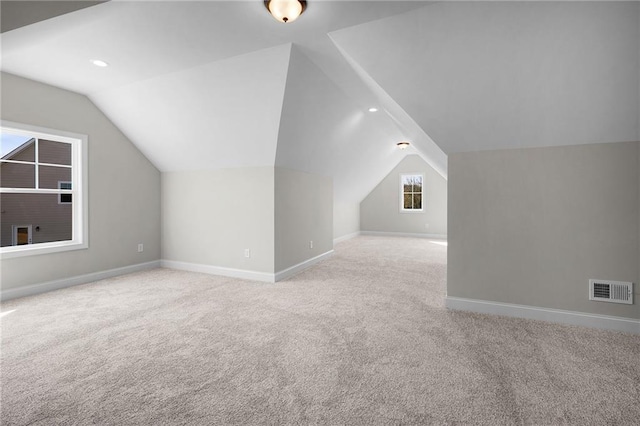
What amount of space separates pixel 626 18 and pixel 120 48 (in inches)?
154

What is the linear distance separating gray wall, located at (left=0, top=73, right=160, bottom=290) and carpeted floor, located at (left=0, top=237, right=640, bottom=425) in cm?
45

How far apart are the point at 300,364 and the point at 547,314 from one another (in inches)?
93.2

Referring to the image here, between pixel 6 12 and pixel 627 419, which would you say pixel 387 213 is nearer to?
pixel 627 419

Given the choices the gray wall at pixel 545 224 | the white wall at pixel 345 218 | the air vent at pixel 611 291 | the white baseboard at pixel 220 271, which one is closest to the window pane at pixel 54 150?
the white baseboard at pixel 220 271

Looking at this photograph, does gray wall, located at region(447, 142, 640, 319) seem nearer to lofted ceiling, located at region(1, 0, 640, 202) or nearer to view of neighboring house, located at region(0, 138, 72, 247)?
lofted ceiling, located at region(1, 0, 640, 202)

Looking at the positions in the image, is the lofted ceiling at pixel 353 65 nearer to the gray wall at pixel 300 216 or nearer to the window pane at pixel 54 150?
the gray wall at pixel 300 216

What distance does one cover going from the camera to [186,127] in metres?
3.97

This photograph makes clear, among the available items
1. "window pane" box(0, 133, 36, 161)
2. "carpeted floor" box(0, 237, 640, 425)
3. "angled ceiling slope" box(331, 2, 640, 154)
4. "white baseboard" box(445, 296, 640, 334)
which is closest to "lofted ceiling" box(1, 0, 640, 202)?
"angled ceiling slope" box(331, 2, 640, 154)

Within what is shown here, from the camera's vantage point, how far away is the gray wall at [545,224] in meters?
2.50

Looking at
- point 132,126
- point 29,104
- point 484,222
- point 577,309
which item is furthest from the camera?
point 132,126

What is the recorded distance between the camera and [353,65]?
2795mm

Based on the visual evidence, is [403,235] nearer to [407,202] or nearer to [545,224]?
[407,202]

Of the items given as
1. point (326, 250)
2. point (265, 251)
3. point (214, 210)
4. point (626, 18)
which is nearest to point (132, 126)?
point (214, 210)

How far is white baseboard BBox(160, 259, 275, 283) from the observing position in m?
4.10
